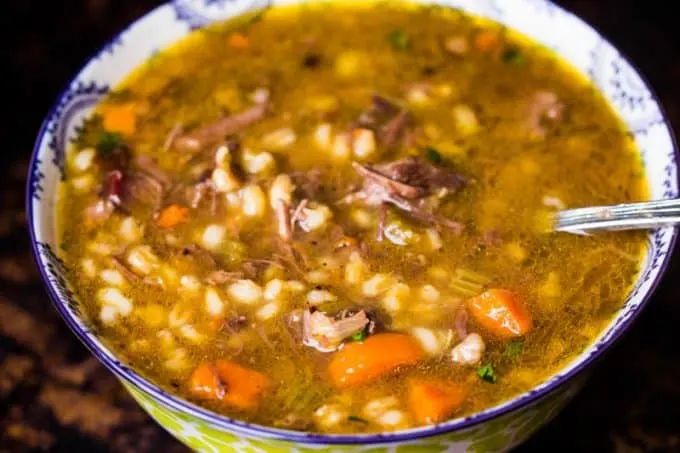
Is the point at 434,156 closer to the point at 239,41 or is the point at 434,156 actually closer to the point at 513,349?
the point at 513,349

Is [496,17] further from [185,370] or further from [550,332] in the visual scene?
[185,370]

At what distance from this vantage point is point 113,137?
2414 millimetres

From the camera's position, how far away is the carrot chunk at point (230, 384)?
1.89 meters

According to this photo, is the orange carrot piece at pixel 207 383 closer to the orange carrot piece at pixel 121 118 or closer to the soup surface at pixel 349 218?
the soup surface at pixel 349 218

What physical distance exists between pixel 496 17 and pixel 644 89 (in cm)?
50

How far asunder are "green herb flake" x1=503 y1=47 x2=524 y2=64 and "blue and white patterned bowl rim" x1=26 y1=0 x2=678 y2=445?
0.22 ft

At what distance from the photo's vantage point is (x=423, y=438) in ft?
5.57

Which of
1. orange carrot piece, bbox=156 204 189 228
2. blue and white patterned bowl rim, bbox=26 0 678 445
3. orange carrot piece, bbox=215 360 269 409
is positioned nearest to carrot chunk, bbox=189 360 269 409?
orange carrot piece, bbox=215 360 269 409

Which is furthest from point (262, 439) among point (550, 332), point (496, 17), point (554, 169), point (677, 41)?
point (677, 41)

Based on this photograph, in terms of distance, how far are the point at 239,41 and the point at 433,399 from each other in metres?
1.23

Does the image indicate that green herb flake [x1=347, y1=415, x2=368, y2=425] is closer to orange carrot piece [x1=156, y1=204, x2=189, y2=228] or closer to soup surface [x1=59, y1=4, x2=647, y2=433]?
soup surface [x1=59, y1=4, x2=647, y2=433]

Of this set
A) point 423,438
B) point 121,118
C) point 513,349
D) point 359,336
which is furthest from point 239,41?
point 423,438

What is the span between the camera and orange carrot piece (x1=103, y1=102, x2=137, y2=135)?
243 centimetres

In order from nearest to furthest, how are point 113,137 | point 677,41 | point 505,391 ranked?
point 505,391
point 113,137
point 677,41
